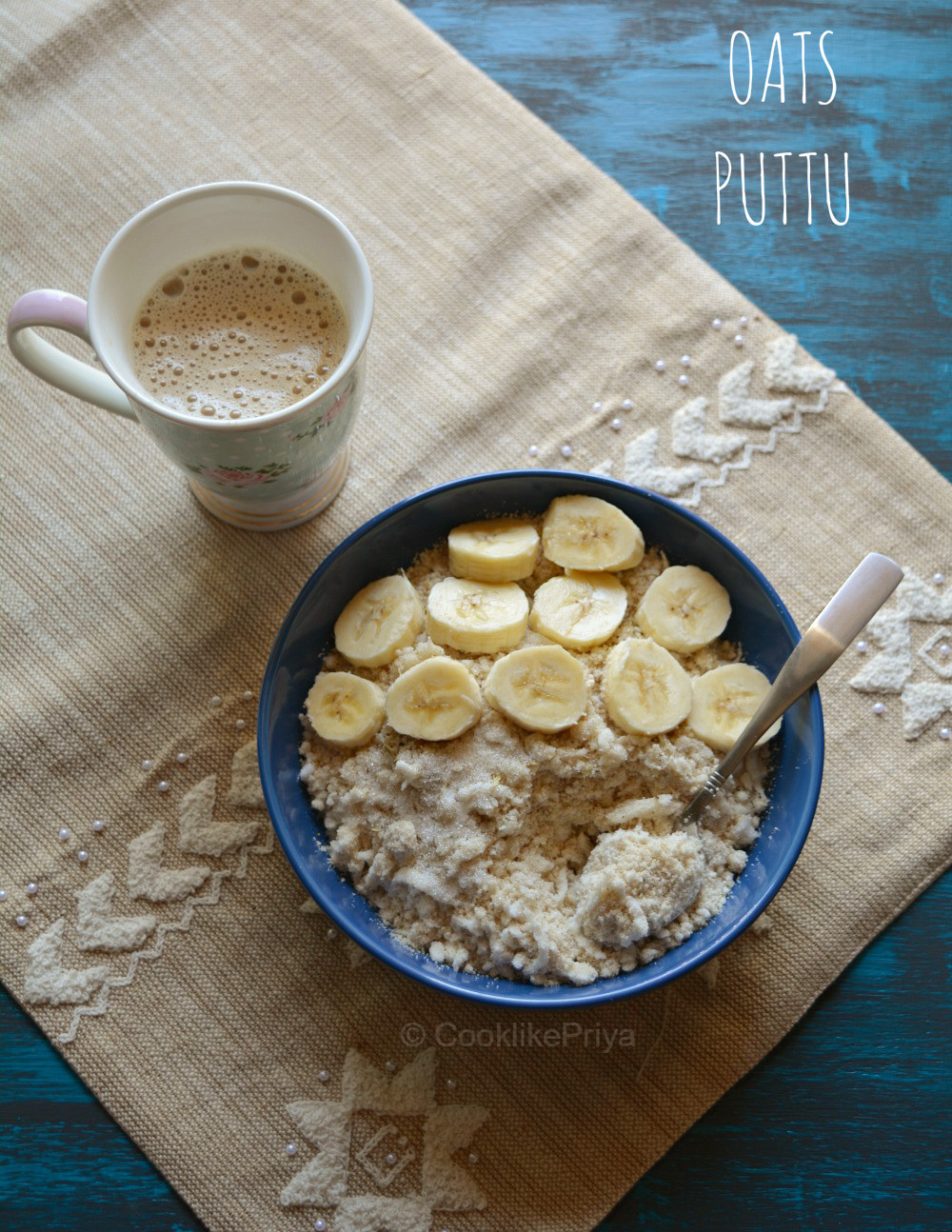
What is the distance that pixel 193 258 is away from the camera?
1.01 metres

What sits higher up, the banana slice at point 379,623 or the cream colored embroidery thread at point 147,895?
the banana slice at point 379,623

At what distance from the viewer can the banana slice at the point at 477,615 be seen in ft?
3.34

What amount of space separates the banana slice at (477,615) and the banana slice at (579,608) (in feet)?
0.07

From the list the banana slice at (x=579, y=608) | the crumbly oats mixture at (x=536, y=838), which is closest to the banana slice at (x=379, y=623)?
the crumbly oats mixture at (x=536, y=838)

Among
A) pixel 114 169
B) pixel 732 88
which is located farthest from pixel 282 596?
pixel 732 88

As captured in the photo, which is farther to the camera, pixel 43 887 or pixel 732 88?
pixel 732 88

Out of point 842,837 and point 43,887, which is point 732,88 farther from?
point 43,887

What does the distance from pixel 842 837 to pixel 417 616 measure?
540 mm

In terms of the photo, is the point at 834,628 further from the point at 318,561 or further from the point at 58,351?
the point at 58,351

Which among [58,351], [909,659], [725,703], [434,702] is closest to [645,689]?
[725,703]

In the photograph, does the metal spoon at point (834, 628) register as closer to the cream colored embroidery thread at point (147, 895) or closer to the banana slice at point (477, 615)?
the banana slice at point (477, 615)

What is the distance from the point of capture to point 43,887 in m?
1.10

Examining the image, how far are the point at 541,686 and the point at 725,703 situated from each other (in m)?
0.20

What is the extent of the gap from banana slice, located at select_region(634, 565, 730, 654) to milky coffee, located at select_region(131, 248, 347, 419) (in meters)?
0.41
